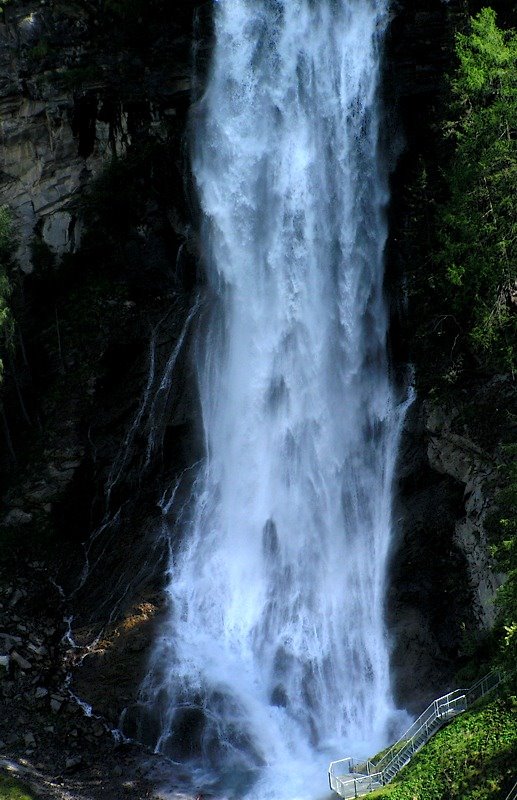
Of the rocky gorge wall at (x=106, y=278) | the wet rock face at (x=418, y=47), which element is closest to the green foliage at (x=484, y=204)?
the wet rock face at (x=418, y=47)

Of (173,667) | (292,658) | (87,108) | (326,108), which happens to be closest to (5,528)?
(173,667)

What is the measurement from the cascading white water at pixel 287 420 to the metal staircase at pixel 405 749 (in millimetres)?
2309

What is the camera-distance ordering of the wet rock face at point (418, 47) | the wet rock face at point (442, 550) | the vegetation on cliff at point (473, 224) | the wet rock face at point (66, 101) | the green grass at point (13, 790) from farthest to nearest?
the wet rock face at point (66, 101) < the wet rock face at point (418, 47) < the vegetation on cliff at point (473, 224) < the wet rock face at point (442, 550) < the green grass at point (13, 790)

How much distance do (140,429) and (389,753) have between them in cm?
1584

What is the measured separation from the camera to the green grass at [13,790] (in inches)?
909

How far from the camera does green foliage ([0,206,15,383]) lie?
1286 inches

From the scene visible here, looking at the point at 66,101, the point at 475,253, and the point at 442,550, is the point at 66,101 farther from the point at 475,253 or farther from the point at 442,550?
the point at 442,550

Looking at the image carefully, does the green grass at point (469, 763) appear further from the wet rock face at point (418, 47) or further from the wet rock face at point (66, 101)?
the wet rock face at point (66, 101)

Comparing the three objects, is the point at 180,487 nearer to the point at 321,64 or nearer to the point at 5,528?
the point at 5,528

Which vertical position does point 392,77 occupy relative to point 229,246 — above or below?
above

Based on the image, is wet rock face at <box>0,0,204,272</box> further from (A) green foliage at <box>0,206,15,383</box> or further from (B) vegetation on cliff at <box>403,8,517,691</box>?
(B) vegetation on cliff at <box>403,8,517,691</box>

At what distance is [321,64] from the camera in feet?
110

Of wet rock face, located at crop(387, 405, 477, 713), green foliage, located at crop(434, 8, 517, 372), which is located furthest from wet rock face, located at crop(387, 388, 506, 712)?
green foliage, located at crop(434, 8, 517, 372)

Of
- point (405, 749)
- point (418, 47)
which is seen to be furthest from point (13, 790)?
point (418, 47)
